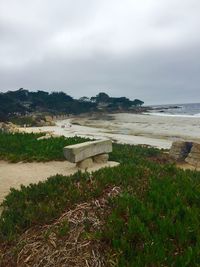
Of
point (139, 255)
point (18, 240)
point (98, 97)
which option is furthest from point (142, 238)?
point (98, 97)

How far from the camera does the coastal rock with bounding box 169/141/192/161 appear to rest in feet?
Result: 60.8

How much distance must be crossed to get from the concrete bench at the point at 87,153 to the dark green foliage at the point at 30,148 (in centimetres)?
165

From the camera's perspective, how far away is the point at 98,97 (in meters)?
128

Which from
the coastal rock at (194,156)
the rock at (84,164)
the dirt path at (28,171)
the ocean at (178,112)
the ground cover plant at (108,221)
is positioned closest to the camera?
the ground cover plant at (108,221)

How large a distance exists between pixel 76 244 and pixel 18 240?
1163mm

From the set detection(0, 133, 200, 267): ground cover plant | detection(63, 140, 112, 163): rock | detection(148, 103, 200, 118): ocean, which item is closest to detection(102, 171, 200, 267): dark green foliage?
detection(0, 133, 200, 267): ground cover plant

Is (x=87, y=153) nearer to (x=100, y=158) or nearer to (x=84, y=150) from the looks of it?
(x=84, y=150)

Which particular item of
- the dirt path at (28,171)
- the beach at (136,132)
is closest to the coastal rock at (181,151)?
the dirt path at (28,171)

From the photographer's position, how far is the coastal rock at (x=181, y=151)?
18.5m

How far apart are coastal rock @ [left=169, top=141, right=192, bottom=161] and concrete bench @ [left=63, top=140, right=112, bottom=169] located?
521 cm

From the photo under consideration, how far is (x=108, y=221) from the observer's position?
6.22 m

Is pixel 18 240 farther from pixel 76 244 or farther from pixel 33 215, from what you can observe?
pixel 76 244

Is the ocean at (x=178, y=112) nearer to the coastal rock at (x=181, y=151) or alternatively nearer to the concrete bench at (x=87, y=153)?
the coastal rock at (x=181, y=151)

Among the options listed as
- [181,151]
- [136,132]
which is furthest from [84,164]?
[136,132]
